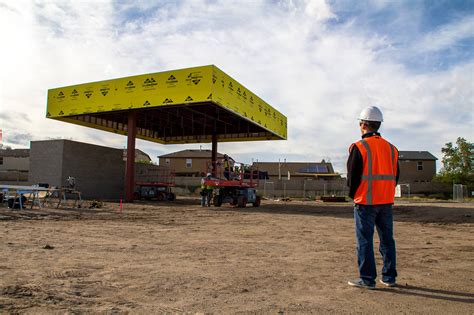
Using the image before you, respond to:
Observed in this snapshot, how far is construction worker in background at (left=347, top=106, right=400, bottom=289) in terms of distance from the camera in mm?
4312

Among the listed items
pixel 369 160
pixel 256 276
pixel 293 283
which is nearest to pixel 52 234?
pixel 256 276

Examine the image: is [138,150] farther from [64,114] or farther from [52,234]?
[52,234]

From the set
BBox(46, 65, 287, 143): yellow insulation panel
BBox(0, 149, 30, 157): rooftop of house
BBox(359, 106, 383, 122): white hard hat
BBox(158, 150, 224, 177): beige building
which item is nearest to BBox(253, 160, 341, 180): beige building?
BBox(158, 150, 224, 177): beige building

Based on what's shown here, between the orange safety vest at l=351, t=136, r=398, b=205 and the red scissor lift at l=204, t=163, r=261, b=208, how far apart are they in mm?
17562

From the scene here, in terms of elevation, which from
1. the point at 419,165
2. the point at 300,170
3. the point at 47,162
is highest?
the point at 419,165

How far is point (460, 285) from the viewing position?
448cm

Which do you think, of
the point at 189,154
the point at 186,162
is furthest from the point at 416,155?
the point at 186,162

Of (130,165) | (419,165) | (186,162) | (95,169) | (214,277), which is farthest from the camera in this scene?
(186,162)

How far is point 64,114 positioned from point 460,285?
2534 centimetres

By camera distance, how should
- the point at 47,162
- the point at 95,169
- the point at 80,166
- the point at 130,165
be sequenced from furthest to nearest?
the point at 95,169
the point at 80,166
the point at 47,162
the point at 130,165

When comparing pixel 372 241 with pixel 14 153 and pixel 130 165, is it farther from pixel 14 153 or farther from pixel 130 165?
pixel 14 153

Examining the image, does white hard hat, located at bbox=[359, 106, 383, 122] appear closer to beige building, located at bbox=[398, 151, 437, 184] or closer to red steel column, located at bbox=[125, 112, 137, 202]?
red steel column, located at bbox=[125, 112, 137, 202]

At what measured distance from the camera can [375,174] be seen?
4.40 metres

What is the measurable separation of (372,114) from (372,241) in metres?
1.52
